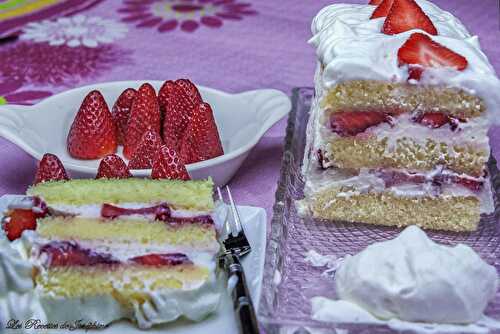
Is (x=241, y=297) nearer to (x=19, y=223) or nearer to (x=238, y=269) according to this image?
(x=238, y=269)

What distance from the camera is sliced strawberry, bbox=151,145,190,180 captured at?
1.49 meters

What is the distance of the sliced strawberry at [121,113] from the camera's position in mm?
1978

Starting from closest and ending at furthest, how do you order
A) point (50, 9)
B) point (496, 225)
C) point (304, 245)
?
point (304, 245)
point (496, 225)
point (50, 9)

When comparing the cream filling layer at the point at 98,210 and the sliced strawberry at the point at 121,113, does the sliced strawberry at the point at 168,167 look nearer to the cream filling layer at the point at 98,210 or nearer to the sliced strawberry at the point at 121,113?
the cream filling layer at the point at 98,210

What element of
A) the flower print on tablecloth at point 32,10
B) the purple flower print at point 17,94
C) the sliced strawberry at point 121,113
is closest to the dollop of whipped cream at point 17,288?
the sliced strawberry at point 121,113

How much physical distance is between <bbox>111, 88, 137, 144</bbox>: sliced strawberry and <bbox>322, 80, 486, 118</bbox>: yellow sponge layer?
1.92 ft

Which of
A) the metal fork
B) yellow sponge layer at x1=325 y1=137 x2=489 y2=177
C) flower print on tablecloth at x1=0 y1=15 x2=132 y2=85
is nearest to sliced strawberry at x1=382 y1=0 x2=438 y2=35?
yellow sponge layer at x1=325 y1=137 x2=489 y2=177

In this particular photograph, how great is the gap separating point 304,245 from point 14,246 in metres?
0.60

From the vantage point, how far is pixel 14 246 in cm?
136

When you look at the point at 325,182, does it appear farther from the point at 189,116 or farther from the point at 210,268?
the point at 210,268

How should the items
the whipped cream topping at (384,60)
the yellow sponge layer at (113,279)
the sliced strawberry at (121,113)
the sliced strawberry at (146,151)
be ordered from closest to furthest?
1. the yellow sponge layer at (113,279)
2. the whipped cream topping at (384,60)
3. the sliced strawberry at (146,151)
4. the sliced strawberry at (121,113)

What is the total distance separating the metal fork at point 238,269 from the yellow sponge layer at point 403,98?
0.36 metres

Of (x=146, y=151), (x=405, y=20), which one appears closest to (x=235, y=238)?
(x=146, y=151)

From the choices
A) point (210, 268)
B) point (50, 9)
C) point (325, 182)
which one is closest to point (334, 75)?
point (325, 182)
